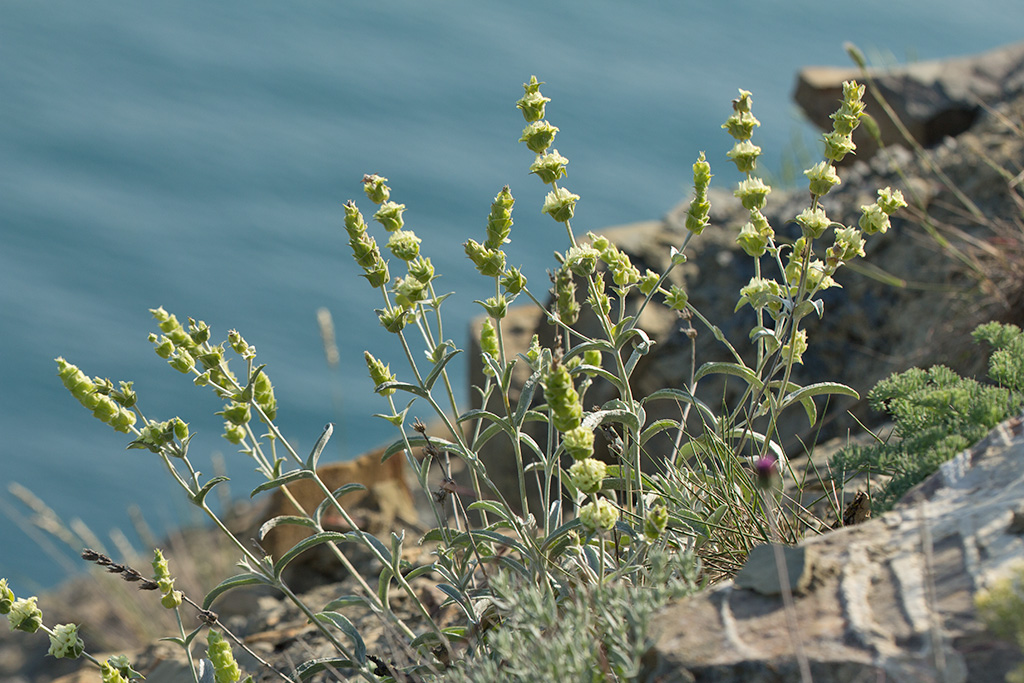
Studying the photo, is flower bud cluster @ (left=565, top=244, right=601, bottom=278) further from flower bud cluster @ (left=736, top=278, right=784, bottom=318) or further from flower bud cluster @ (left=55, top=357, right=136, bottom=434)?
flower bud cluster @ (left=55, top=357, right=136, bottom=434)

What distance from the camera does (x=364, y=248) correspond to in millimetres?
1732

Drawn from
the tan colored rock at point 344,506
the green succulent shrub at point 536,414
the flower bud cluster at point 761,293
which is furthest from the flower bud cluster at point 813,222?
the tan colored rock at point 344,506

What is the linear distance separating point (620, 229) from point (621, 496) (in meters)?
2.09

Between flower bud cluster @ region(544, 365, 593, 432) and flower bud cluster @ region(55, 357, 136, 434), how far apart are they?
0.87 m

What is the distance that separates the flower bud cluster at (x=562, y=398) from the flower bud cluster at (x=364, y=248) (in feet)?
1.74

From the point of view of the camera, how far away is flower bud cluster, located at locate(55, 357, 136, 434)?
1.70 meters

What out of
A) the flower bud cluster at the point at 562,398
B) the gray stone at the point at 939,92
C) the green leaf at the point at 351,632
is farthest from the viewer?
the gray stone at the point at 939,92

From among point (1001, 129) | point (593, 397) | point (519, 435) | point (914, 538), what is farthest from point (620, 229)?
point (914, 538)

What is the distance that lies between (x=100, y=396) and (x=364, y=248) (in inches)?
22.1

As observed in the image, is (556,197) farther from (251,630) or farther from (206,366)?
(251,630)

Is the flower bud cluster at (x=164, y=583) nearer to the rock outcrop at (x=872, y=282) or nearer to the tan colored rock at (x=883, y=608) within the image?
the tan colored rock at (x=883, y=608)

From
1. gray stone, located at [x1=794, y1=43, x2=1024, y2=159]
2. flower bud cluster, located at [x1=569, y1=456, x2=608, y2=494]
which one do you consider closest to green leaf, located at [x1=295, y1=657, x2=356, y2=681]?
flower bud cluster, located at [x1=569, y1=456, x2=608, y2=494]

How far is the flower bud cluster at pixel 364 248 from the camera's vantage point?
1722 mm

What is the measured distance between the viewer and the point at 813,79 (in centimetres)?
629
